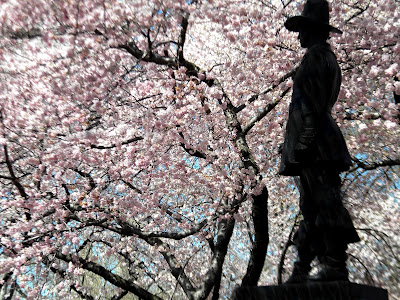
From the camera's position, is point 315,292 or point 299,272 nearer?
point 315,292

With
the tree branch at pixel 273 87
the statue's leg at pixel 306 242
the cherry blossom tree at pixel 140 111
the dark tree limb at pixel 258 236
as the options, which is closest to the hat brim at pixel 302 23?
the statue's leg at pixel 306 242

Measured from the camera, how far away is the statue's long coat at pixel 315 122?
3.61 meters

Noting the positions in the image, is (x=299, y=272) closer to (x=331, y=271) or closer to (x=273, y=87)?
(x=331, y=271)

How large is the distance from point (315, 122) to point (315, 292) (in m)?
1.52

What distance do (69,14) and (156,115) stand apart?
2463 millimetres

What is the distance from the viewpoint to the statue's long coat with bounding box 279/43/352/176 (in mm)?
3613

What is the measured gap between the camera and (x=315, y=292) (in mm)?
3166

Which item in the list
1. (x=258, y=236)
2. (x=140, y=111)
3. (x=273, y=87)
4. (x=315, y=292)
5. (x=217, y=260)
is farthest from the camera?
(x=140, y=111)

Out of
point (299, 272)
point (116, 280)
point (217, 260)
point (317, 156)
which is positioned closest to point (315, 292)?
point (299, 272)

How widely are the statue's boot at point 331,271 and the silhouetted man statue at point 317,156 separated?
20 millimetres

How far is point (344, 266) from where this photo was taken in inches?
132

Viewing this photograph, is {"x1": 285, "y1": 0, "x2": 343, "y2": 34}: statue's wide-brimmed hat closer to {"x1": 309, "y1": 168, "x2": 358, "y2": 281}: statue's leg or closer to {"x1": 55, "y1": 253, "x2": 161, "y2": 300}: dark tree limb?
{"x1": 309, "y1": 168, "x2": 358, "y2": 281}: statue's leg

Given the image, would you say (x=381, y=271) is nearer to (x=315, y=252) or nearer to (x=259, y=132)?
(x=259, y=132)

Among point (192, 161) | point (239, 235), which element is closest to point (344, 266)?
point (192, 161)
